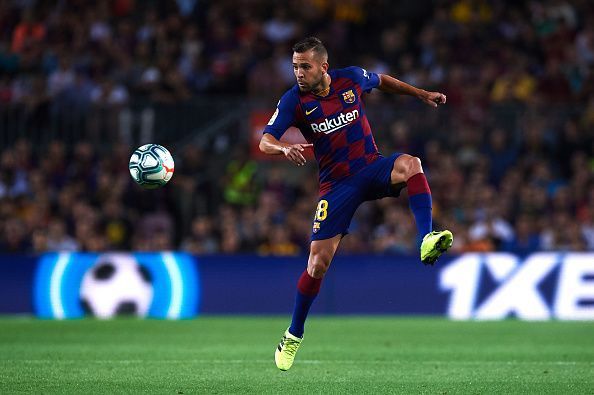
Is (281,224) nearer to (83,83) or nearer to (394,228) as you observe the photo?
(394,228)

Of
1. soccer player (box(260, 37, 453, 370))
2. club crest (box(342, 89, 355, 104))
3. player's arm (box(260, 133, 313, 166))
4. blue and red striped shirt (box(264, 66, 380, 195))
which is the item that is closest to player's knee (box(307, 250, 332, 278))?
soccer player (box(260, 37, 453, 370))

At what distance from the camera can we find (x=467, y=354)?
11523mm

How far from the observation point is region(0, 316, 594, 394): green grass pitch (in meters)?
8.75

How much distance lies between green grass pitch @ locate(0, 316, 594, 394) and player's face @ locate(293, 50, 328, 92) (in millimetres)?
2375

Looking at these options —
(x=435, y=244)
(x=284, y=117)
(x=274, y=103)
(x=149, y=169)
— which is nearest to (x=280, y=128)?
(x=284, y=117)

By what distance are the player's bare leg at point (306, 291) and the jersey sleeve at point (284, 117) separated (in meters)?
0.99

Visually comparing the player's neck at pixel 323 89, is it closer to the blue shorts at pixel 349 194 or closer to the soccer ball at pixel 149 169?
the blue shorts at pixel 349 194

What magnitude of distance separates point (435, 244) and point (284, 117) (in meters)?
1.67

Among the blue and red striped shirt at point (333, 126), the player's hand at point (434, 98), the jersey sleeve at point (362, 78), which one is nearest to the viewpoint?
the blue and red striped shirt at point (333, 126)

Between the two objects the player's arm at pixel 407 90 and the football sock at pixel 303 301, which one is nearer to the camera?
the football sock at pixel 303 301

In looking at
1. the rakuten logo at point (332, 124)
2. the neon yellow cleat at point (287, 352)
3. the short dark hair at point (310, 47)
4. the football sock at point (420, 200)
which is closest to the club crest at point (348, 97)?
the rakuten logo at point (332, 124)

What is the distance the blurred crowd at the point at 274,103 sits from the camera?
18281 millimetres

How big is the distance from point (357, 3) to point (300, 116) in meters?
12.8

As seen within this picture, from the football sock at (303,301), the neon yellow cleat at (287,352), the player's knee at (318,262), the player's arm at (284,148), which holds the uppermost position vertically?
the player's arm at (284,148)
